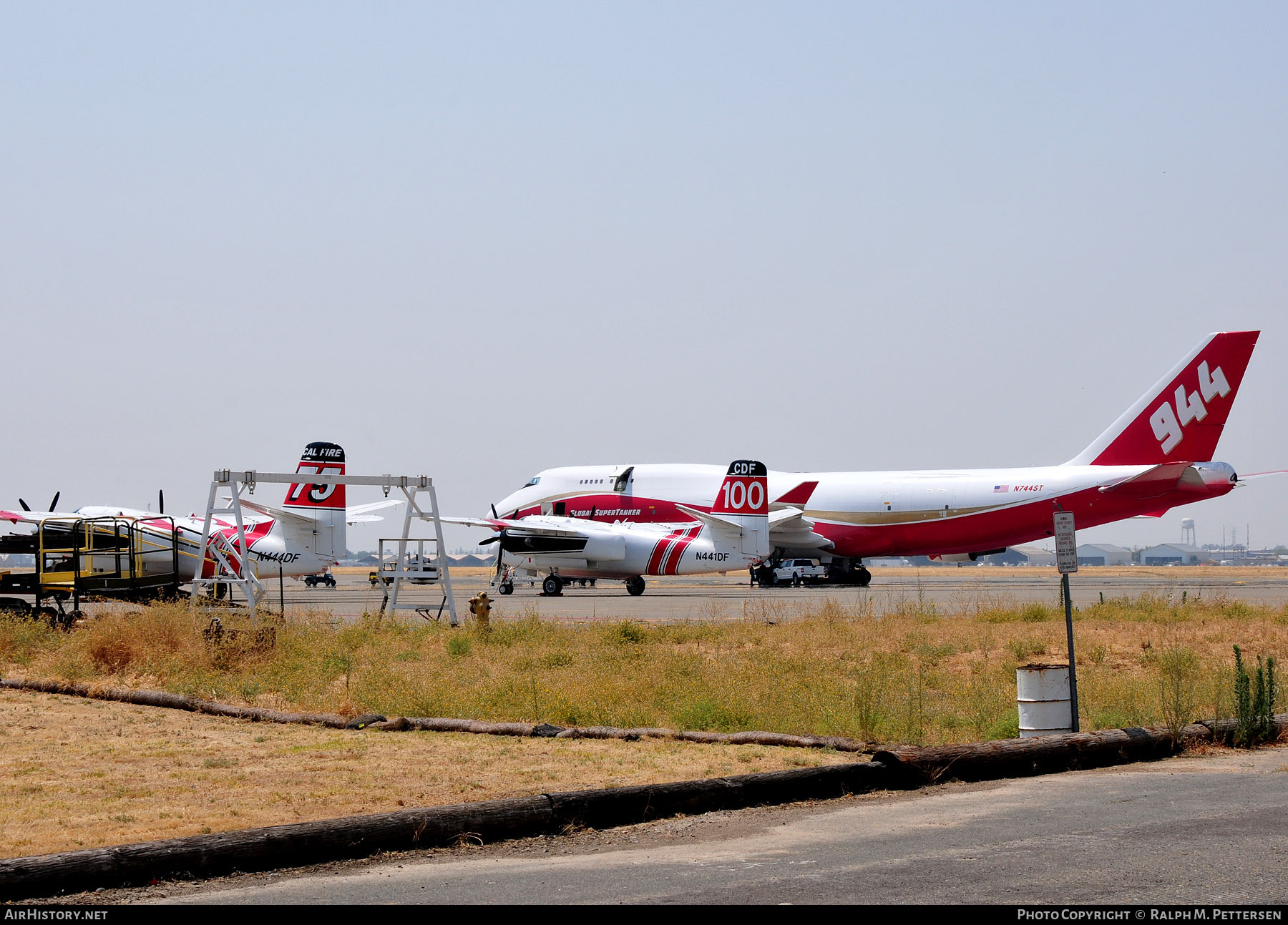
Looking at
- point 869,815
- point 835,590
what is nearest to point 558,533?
point 835,590

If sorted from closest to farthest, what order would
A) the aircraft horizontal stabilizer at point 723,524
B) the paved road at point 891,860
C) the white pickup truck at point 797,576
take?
the paved road at point 891,860 < the aircraft horizontal stabilizer at point 723,524 < the white pickup truck at point 797,576

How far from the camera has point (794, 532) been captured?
49.6 meters

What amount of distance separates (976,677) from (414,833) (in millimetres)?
9944

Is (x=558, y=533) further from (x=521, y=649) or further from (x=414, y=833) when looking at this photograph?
(x=414, y=833)

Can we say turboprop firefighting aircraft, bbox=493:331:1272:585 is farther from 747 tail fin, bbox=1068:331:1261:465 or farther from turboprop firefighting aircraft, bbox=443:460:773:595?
turboprop firefighting aircraft, bbox=443:460:773:595

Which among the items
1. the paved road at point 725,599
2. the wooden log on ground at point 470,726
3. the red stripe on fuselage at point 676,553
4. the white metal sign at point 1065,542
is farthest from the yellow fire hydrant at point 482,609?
the red stripe on fuselage at point 676,553

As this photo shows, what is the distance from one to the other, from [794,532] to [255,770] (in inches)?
1637

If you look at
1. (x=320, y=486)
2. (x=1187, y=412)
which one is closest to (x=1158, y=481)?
(x=1187, y=412)

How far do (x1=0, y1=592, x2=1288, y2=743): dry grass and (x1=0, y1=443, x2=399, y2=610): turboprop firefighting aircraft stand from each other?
2769 mm

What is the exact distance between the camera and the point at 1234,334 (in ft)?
129

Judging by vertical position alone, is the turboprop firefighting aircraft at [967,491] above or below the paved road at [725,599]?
above

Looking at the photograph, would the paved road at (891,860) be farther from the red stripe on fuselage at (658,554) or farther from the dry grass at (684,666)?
the red stripe on fuselage at (658,554)

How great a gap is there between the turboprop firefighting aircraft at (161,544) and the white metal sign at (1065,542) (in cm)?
1283

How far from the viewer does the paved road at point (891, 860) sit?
547cm
